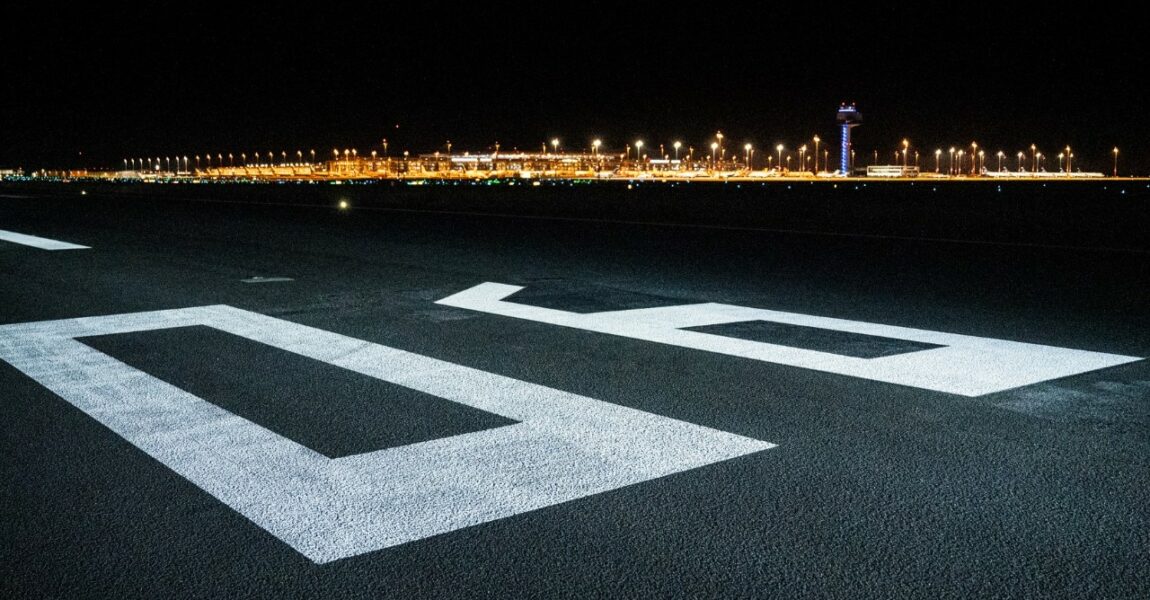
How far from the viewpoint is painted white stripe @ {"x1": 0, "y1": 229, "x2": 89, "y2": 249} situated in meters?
18.3

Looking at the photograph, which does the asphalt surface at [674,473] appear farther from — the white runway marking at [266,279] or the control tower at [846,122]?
the control tower at [846,122]

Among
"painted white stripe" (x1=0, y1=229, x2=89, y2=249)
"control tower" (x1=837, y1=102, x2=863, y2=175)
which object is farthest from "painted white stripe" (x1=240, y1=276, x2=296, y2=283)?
"control tower" (x1=837, y1=102, x2=863, y2=175)

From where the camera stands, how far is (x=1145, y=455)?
4.80 m

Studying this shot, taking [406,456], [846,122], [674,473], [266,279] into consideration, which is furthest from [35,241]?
[846,122]

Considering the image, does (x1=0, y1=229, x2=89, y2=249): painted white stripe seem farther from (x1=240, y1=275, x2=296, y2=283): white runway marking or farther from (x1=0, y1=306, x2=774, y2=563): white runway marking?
(x1=0, y1=306, x2=774, y2=563): white runway marking

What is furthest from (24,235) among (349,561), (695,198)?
(349,561)

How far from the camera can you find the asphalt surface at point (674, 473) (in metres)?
3.47

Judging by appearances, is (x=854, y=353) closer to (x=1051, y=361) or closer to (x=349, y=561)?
(x=1051, y=361)

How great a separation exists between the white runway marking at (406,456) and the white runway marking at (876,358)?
73.8 inches

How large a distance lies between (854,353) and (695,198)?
2209cm

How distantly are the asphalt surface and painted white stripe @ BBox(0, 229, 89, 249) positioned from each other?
6934 millimetres

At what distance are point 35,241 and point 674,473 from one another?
18.6m

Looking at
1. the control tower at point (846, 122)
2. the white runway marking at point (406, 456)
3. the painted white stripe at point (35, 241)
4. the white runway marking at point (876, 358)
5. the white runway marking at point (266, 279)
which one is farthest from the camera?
the control tower at point (846, 122)

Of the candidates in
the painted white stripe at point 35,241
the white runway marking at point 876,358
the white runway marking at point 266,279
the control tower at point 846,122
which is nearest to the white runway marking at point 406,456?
the white runway marking at point 876,358
